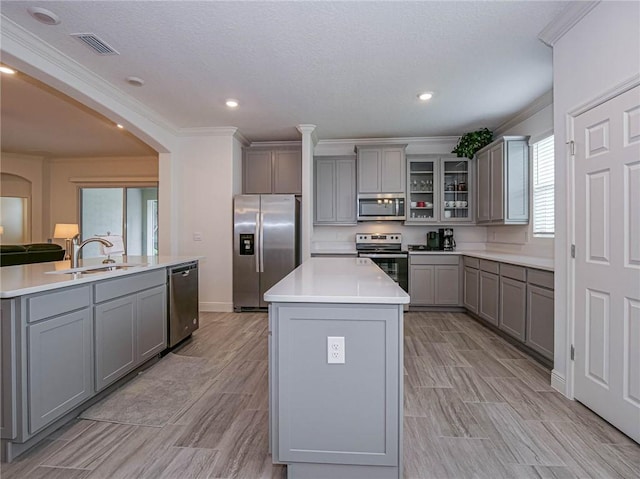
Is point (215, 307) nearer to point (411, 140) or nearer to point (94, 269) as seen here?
point (94, 269)

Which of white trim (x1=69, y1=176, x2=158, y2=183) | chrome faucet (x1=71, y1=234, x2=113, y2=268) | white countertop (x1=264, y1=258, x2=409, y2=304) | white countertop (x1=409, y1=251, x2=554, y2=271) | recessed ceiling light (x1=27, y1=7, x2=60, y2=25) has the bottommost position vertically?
white countertop (x1=264, y1=258, x2=409, y2=304)

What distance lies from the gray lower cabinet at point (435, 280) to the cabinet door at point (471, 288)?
0.13m

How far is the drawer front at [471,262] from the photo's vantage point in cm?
438

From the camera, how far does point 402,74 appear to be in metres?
3.23

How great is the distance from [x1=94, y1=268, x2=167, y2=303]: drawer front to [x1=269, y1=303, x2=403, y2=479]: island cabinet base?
1.45 metres

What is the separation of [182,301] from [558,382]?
334 centimetres

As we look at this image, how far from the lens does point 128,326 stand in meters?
2.58

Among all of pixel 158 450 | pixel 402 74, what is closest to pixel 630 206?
pixel 402 74

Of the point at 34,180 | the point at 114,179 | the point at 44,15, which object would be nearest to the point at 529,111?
the point at 44,15

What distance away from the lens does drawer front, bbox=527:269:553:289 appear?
282 cm

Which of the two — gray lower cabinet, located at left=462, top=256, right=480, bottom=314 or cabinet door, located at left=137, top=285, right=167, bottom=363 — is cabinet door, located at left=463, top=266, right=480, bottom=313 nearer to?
gray lower cabinet, located at left=462, top=256, right=480, bottom=314

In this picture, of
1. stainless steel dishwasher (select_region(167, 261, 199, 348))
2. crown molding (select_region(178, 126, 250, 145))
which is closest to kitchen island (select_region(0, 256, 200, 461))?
stainless steel dishwasher (select_region(167, 261, 199, 348))

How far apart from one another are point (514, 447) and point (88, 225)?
27.5ft

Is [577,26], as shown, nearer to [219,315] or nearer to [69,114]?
[219,315]
